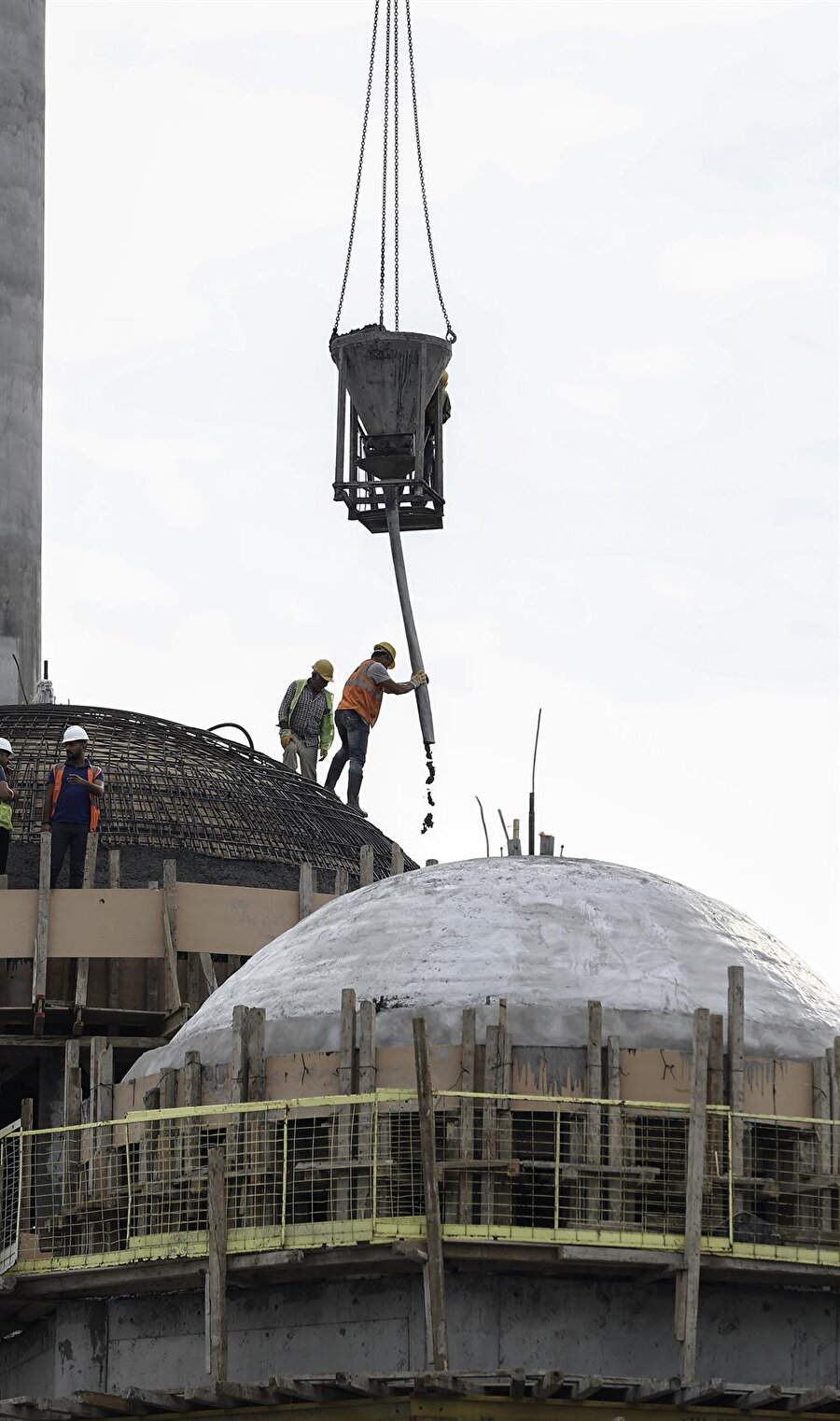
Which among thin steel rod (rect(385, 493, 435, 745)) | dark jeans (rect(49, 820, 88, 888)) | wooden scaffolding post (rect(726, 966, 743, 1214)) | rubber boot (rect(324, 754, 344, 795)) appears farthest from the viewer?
rubber boot (rect(324, 754, 344, 795))

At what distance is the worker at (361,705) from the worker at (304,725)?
5.11ft

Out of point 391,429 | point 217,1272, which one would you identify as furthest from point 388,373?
point 217,1272

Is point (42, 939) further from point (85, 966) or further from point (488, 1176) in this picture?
A: point (488, 1176)

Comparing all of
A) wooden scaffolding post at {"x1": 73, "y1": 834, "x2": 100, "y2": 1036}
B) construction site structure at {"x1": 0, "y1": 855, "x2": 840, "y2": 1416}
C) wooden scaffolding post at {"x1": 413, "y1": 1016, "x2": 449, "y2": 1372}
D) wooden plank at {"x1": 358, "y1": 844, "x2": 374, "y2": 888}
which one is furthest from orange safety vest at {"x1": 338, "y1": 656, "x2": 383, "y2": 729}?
wooden scaffolding post at {"x1": 413, "y1": 1016, "x2": 449, "y2": 1372}

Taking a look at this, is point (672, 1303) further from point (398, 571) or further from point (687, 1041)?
point (398, 571)

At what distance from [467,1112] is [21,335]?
1302 inches

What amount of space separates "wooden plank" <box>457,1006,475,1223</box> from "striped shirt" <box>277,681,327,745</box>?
1908cm

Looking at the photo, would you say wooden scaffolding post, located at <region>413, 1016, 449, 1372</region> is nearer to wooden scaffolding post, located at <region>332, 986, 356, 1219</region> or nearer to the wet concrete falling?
wooden scaffolding post, located at <region>332, 986, 356, 1219</region>

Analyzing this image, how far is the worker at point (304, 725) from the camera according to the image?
42.9 meters

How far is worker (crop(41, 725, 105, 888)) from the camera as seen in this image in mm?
34094

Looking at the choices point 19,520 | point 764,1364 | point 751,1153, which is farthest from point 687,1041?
point 19,520

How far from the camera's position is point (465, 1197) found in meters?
22.9

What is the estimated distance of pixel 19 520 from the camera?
52625 millimetres

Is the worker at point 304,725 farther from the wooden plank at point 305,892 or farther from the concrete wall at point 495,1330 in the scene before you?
the concrete wall at point 495,1330
